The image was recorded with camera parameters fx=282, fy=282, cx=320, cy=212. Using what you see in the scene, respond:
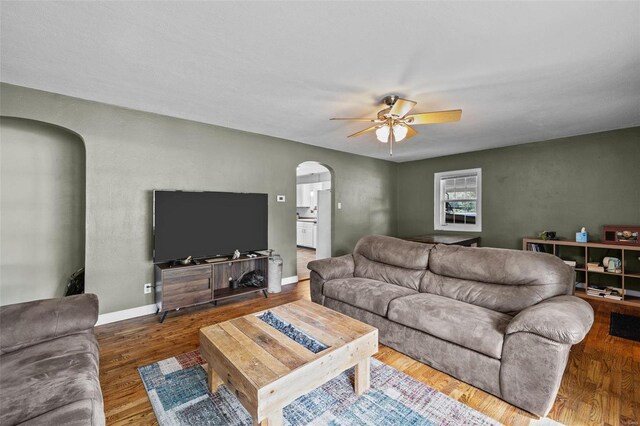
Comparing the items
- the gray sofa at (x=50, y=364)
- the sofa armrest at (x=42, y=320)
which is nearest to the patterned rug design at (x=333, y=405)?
the gray sofa at (x=50, y=364)

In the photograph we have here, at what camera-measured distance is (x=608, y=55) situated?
7.18 feet

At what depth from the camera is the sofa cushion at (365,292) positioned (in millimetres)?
2717

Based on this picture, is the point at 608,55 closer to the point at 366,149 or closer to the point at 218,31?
the point at 218,31

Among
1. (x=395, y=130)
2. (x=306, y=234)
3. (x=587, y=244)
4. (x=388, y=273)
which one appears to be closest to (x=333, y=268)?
(x=388, y=273)

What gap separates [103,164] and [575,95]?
5.19m

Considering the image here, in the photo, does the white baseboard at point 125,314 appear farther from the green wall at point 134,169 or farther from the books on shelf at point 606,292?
the books on shelf at point 606,292

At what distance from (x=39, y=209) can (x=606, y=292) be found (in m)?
7.47

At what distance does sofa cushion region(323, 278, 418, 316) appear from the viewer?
2.72 metres

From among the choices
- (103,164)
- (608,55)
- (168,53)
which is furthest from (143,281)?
(608,55)

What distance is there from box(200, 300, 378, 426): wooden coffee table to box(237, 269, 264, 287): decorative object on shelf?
6.20 feet

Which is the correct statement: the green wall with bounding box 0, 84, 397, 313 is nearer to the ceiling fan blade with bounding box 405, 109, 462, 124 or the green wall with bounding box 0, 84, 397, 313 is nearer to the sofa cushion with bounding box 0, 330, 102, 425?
the sofa cushion with bounding box 0, 330, 102, 425

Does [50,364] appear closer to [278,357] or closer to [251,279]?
[278,357]

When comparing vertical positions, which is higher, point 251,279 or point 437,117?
point 437,117

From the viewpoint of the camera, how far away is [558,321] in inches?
67.6
